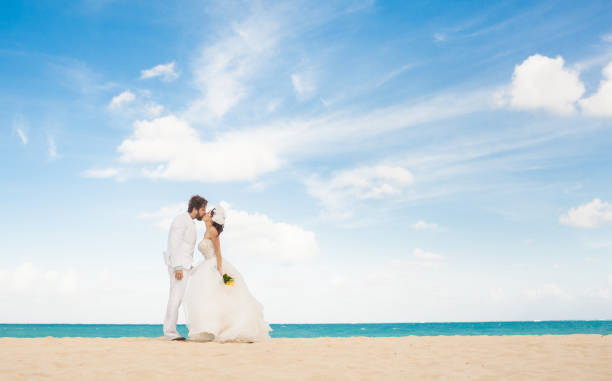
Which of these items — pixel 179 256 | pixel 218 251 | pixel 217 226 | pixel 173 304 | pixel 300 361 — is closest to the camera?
pixel 300 361

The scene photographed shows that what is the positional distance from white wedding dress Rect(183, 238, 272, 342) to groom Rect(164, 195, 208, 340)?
0.18 meters

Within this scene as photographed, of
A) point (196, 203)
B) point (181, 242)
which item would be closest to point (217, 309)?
point (181, 242)

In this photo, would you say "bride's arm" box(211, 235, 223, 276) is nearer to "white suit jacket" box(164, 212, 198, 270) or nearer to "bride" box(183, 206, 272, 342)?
"bride" box(183, 206, 272, 342)

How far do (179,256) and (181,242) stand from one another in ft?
0.94

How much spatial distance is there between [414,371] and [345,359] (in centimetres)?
124

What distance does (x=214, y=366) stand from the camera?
6312 mm

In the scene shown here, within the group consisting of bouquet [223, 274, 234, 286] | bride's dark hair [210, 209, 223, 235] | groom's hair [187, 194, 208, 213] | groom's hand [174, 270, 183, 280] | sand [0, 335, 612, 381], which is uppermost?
groom's hair [187, 194, 208, 213]

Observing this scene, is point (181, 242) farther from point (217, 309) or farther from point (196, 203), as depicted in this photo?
point (217, 309)

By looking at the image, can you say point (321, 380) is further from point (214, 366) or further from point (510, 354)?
point (510, 354)

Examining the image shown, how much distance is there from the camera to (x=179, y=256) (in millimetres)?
9547

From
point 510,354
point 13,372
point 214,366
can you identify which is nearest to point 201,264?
point 214,366

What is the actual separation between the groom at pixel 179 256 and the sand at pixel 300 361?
0.96 meters

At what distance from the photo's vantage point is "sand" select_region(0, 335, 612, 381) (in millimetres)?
5824

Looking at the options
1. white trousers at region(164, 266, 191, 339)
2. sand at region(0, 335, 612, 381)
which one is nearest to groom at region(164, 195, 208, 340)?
white trousers at region(164, 266, 191, 339)
